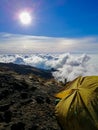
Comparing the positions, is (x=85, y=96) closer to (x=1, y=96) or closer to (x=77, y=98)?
(x=77, y=98)

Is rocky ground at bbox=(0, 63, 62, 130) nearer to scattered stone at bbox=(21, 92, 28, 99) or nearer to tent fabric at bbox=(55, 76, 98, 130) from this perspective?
scattered stone at bbox=(21, 92, 28, 99)

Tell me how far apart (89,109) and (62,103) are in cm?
174

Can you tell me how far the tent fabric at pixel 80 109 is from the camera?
11578mm

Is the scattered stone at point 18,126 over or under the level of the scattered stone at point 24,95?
under

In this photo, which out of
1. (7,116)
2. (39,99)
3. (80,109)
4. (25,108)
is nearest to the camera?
(80,109)

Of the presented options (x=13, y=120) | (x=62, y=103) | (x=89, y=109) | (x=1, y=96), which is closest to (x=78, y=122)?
(x=89, y=109)

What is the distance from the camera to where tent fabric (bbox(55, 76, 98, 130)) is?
38.0ft

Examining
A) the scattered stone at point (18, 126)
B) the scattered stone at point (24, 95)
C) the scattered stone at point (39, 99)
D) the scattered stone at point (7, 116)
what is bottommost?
the scattered stone at point (18, 126)

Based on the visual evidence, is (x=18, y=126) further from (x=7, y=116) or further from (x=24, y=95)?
(x=24, y=95)

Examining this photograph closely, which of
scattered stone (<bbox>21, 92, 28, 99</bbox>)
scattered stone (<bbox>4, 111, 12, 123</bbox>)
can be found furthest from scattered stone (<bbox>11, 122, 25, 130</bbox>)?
scattered stone (<bbox>21, 92, 28, 99</bbox>)

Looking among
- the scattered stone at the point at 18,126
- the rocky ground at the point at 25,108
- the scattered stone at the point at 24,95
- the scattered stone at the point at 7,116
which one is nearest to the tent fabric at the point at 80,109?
the rocky ground at the point at 25,108

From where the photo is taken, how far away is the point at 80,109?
12.0 meters

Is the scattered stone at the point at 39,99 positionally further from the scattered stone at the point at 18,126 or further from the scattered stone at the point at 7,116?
the scattered stone at the point at 18,126

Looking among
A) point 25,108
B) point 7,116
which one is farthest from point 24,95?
point 7,116
